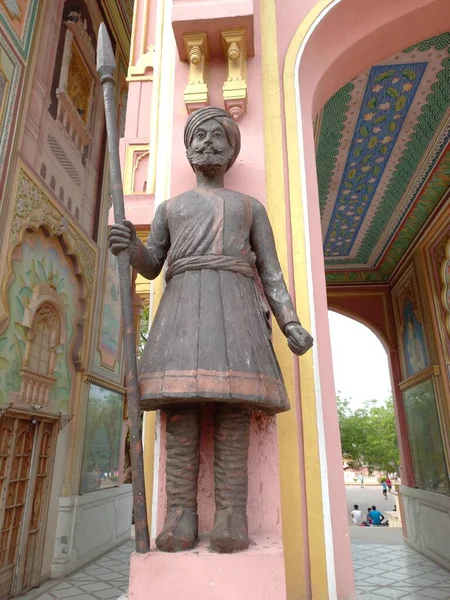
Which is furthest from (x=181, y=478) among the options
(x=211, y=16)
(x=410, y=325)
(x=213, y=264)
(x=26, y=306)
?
(x=410, y=325)

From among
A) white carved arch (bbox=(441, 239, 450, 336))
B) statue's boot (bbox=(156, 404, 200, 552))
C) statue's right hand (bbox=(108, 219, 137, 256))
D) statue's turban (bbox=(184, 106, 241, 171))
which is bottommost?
statue's boot (bbox=(156, 404, 200, 552))

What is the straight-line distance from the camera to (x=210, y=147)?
1.72m

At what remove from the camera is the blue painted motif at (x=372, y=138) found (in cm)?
460

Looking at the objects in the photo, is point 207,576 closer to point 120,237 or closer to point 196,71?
point 120,237

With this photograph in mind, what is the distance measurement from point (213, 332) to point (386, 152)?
5022 mm

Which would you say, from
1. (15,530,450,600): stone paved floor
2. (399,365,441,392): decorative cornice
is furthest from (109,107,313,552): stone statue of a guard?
(399,365,441,392): decorative cornice

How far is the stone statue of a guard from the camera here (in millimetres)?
1349

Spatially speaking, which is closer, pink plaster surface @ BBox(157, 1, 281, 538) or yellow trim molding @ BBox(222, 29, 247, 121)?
pink plaster surface @ BBox(157, 1, 281, 538)

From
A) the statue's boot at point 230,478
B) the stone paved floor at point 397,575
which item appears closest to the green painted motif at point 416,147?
the statue's boot at point 230,478

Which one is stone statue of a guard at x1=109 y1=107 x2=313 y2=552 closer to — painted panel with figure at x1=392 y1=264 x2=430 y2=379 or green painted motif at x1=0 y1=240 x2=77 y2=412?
green painted motif at x1=0 y1=240 x2=77 y2=412

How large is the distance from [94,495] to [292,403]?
6488mm

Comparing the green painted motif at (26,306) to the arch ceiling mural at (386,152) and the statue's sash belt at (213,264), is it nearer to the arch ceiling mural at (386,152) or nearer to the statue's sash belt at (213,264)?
the arch ceiling mural at (386,152)

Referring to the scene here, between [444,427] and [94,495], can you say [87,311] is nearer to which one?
[94,495]

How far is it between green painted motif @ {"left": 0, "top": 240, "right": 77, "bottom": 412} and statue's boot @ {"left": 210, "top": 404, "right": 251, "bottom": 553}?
458cm
